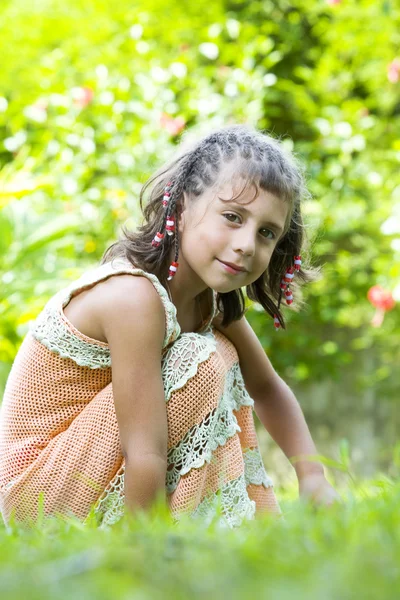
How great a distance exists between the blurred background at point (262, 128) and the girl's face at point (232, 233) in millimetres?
1620

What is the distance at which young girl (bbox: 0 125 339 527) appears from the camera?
1692 millimetres

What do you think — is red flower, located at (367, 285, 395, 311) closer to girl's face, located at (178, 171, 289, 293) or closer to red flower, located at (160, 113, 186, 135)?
red flower, located at (160, 113, 186, 135)

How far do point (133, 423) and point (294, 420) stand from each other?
2.29ft

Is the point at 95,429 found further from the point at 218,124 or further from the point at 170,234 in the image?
the point at 218,124

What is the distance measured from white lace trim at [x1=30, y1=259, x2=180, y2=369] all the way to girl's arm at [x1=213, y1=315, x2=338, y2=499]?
1.32 feet

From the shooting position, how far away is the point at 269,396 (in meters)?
2.27

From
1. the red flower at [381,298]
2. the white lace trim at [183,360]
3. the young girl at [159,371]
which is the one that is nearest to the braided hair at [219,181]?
the young girl at [159,371]

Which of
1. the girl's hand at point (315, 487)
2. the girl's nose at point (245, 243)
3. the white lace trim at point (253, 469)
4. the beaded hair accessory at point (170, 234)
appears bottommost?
the white lace trim at point (253, 469)

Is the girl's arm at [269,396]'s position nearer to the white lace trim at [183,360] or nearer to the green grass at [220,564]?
the white lace trim at [183,360]

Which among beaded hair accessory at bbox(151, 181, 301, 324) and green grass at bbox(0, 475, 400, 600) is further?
beaded hair accessory at bbox(151, 181, 301, 324)

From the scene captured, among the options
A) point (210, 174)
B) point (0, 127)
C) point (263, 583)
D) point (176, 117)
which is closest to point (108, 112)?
point (176, 117)

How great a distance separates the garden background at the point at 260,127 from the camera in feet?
13.0

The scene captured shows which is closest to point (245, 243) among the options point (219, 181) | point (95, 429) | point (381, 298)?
point (219, 181)

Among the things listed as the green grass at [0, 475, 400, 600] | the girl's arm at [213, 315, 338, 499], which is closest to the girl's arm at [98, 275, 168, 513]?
the girl's arm at [213, 315, 338, 499]
